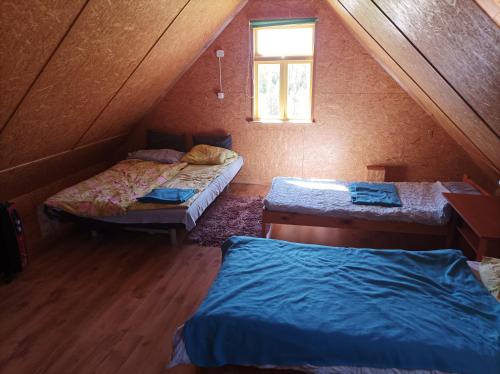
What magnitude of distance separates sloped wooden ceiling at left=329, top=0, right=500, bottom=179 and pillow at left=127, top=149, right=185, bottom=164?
282 centimetres

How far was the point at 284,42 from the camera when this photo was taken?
4.67 metres

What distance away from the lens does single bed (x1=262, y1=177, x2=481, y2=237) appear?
10.0 ft

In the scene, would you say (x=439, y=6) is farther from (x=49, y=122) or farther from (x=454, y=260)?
(x=49, y=122)

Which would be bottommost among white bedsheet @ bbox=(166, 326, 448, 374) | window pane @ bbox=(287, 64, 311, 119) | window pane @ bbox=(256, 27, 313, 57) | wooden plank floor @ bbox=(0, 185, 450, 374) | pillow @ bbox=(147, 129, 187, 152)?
wooden plank floor @ bbox=(0, 185, 450, 374)

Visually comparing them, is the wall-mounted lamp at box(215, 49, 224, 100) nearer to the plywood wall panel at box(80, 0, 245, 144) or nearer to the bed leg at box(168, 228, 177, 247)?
the plywood wall panel at box(80, 0, 245, 144)

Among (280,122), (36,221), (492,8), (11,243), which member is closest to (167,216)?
(11,243)

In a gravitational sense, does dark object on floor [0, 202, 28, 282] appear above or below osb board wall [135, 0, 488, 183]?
below

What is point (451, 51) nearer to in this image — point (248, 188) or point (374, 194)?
point (374, 194)

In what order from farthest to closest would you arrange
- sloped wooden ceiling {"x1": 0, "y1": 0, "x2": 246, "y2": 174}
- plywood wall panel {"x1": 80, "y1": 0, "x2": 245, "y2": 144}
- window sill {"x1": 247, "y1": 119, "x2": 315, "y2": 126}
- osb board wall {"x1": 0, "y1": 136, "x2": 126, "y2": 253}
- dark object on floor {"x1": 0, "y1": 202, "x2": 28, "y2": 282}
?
window sill {"x1": 247, "y1": 119, "x2": 315, "y2": 126}, plywood wall panel {"x1": 80, "y1": 0, "x2": 245, "y2": 144}, osb board wall {"x1": 0, "y1": 136, "x2": 126, "y2": 253}, dark object on floor {"x1": 0, "y1": 202, "x2": 28, "y2": 282}, sloped wooden ceiling {"x1": 0, "y1": 0, "x2": 246, "y2": 174}

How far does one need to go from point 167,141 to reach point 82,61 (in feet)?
8.16

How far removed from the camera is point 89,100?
Result: 3.25m

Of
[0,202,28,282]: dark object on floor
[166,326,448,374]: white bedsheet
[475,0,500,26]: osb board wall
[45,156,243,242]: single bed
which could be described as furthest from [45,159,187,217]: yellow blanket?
[475,0,500,26]: osb board wall

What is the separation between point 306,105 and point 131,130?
266cm

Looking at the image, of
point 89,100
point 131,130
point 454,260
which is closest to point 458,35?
point 454,260
